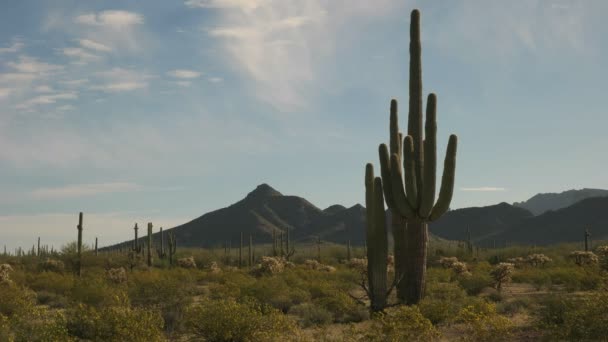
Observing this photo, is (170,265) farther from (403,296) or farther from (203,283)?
(403,296)

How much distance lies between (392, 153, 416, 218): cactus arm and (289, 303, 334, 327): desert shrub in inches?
145

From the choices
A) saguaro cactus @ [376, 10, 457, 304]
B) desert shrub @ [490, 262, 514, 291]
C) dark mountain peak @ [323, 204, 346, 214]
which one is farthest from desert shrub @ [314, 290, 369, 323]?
dark mountain peak @ [323, 204, 346, 214]

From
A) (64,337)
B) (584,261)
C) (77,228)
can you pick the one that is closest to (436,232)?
(584,261)

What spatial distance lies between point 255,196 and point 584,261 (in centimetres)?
11076

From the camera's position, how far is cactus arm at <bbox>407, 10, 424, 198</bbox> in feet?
58.9

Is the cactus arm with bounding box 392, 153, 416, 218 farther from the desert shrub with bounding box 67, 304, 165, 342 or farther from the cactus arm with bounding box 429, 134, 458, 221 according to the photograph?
the desert shrub with bounding box 67, 304, 165, 342

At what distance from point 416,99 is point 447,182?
2.81 m

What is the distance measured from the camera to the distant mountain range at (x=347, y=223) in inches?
4299

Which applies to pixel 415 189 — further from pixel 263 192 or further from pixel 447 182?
pixel 263 192

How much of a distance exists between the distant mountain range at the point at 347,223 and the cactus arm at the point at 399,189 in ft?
303

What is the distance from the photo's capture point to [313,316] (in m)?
17.7

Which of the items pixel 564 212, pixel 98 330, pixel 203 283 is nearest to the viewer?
pixel 98 330

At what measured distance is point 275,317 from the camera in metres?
13.7

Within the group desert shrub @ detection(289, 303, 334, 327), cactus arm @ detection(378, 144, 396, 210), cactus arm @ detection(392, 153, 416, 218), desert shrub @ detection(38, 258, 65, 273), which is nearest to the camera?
desert shrub @ detection(289, 303, 334, 327)
